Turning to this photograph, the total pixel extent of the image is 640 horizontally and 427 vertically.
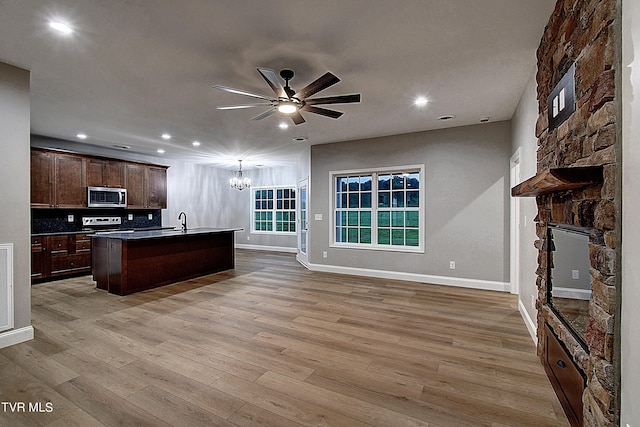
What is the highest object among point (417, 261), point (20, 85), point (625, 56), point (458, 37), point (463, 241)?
point (458, 37)

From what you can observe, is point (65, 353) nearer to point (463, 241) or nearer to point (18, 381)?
point (18, 381)

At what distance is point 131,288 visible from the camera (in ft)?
15.4

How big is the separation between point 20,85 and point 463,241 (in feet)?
19.8

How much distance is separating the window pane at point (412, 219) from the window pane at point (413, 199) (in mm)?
132

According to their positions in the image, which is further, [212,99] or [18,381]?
[212,99]

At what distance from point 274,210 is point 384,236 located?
4.98 m

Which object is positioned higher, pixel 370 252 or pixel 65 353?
pixel 370 252

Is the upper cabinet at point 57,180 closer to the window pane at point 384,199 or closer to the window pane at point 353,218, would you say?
the window pane at point 353,218

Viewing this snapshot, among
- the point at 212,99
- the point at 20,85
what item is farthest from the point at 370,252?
the point at 20,85

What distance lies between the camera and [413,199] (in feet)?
18.5

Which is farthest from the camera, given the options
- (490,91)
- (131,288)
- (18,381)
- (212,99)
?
(131,288)

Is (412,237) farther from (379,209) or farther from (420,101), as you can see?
(420,101)

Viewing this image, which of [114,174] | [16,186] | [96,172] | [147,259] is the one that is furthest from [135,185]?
[16,186]

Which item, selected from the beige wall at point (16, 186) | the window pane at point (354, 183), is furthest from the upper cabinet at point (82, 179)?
the window pane at point (354, 183)
